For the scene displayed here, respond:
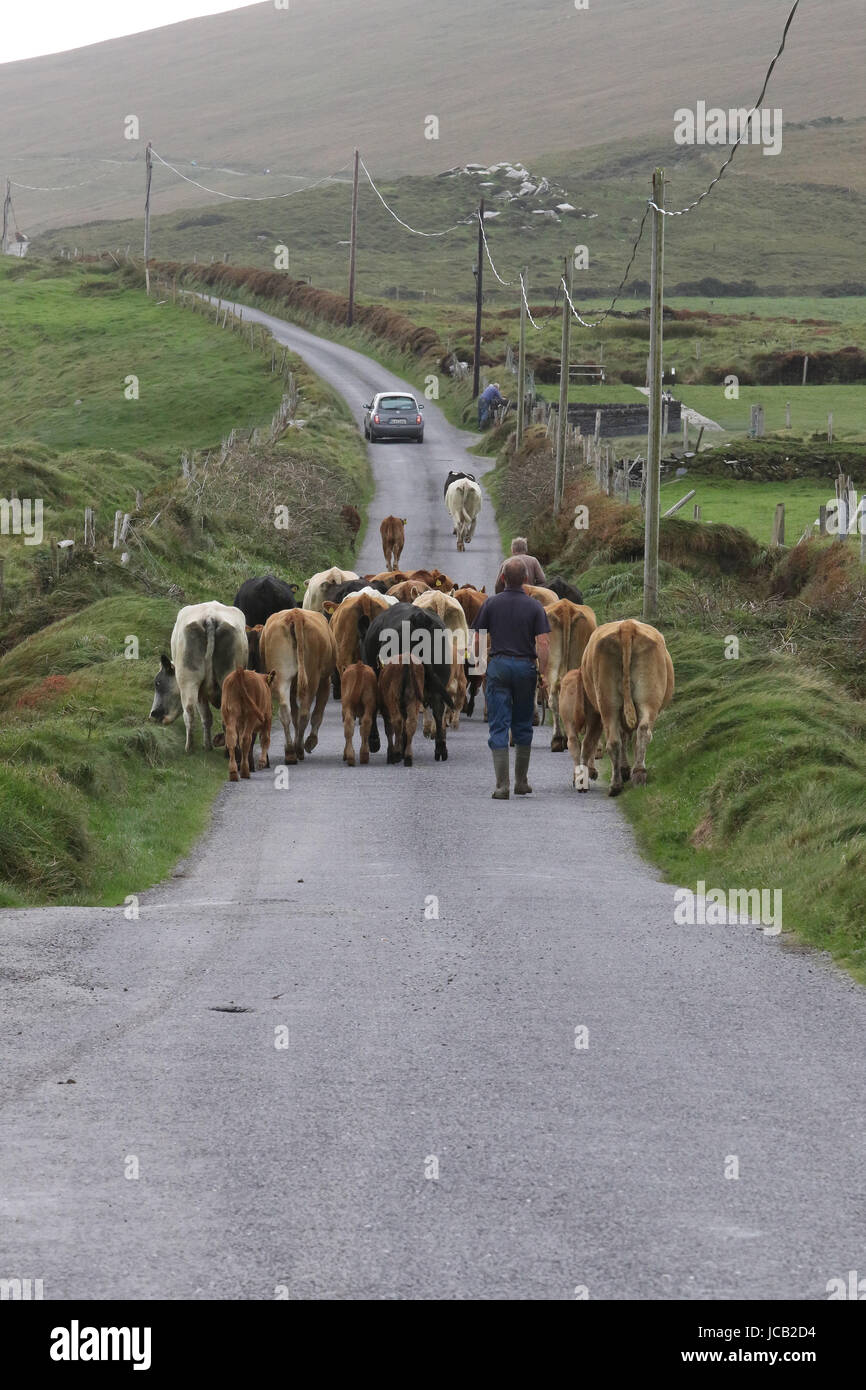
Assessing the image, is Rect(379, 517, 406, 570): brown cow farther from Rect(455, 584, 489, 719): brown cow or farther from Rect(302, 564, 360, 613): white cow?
Rect(455, 584, 489, 719): brown cow

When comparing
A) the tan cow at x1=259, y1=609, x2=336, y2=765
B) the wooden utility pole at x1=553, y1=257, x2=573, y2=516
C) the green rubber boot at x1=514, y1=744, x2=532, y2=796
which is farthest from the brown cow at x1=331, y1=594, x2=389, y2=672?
the wooden utility pole at x1=553, y1=257, x2=573, y2=516

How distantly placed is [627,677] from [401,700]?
3.15 m

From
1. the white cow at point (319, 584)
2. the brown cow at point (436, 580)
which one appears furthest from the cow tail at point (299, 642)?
the white cow at point (319, 584)

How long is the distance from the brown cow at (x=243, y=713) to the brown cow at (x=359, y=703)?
0.97 metres

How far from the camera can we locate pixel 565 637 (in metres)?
20.5

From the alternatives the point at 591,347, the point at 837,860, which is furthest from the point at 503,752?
the point at 591,347

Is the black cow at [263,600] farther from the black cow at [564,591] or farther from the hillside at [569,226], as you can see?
the hillside at [569,226]

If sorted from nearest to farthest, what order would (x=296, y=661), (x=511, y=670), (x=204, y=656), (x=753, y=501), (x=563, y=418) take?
1. (x=511, y=670)
2. (x=204, y=656)
3. (x=296, y=661)
4. (x=563, y=418)
5. (x=753, y=501)

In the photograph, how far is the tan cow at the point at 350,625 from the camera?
21359mm

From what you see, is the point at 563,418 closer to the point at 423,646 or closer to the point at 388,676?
the point at 423,646

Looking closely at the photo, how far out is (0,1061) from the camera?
8273 millimetres

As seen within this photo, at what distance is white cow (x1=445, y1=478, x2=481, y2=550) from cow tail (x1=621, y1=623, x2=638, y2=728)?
25.1 metres

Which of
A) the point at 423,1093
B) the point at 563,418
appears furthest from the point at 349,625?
the point at 563,418

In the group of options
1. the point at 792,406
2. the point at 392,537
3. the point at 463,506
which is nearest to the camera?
the point at 392,537
